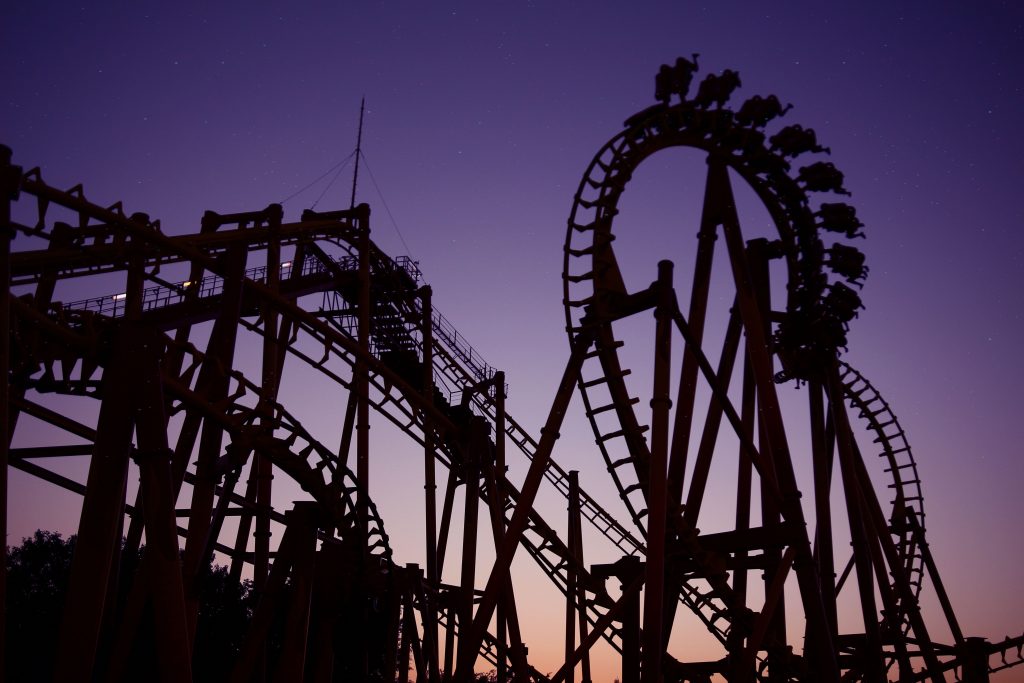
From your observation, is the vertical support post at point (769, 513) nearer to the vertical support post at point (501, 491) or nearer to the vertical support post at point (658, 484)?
the vertical support post at point (658, 484)

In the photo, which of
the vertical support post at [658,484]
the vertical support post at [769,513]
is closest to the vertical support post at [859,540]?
the vertical support post at [769,513]

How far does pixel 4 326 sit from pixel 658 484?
19.4 feet

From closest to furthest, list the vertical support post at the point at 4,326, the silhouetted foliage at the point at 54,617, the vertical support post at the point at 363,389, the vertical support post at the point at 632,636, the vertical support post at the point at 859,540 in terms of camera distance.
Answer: the vertical support post at the point at 4,326 < the vertical support post at the point at 632,636 < the vertical support post at the point at 859,540 < the vertical support post at the point at 363,389 < the silhouetted foliage at the point at 54,617

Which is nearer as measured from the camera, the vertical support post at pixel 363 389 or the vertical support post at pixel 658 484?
the vertical support post at pixel 658 484

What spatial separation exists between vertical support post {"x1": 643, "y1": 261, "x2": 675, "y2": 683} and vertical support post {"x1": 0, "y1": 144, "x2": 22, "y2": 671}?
17.5 feet

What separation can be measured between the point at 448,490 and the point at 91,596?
8.66m

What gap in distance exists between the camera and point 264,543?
1248cm

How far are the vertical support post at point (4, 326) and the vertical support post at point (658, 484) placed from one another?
5323mm

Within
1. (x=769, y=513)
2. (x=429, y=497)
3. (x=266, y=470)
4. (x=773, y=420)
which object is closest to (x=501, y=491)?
(x=429, y=497)

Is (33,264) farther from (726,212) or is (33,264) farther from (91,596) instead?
(726,212)

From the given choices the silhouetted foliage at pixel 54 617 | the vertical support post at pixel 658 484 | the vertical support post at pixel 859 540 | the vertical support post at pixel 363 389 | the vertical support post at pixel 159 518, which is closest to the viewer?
the vertical support post at pixel 159 518

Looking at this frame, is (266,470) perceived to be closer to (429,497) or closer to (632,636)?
(429,497)

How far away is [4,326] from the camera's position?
650 cm

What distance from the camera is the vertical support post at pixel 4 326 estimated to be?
20.6ft
